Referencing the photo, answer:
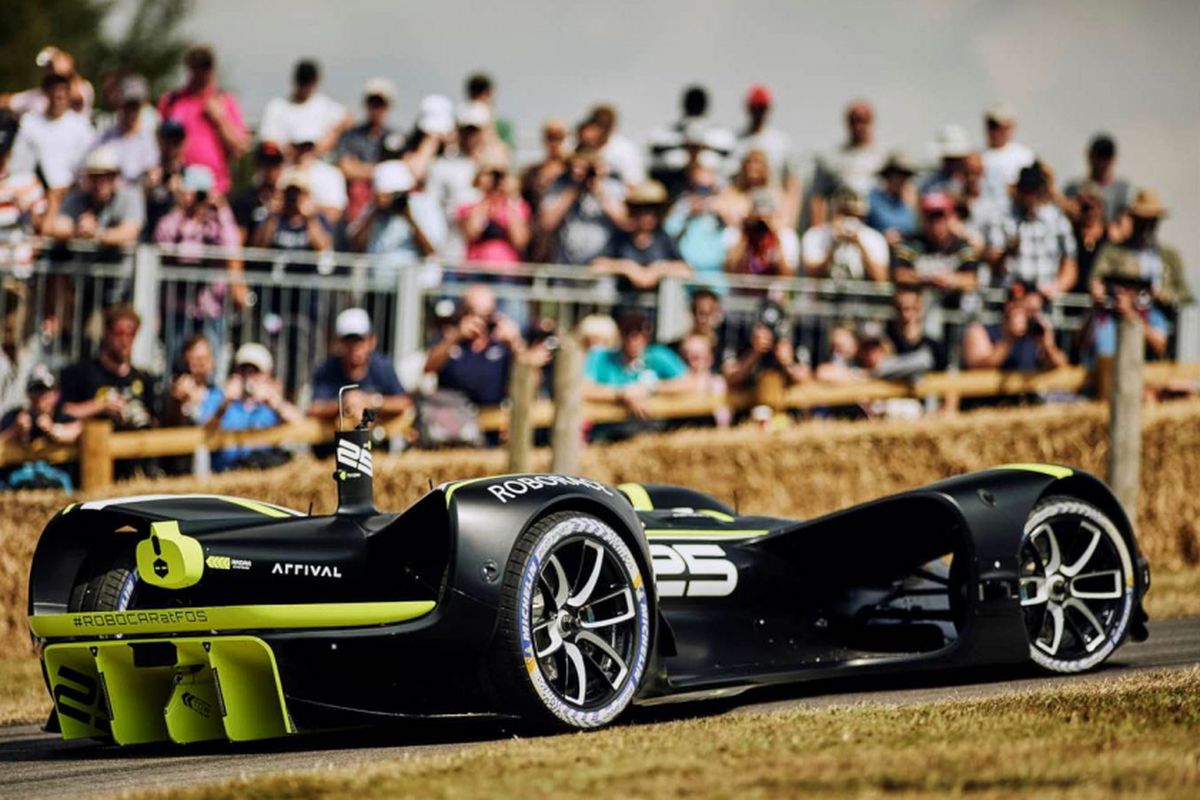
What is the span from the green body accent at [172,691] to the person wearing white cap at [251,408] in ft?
17.3

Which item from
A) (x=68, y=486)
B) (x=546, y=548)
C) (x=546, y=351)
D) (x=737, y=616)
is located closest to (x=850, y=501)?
(x=546, y=351)

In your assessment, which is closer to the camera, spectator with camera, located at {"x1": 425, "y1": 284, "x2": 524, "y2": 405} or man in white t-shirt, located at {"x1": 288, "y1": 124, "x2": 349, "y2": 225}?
spectator with camera, located at {"x1": 425, "y1": 284, "x2": 524, "y2": 405}

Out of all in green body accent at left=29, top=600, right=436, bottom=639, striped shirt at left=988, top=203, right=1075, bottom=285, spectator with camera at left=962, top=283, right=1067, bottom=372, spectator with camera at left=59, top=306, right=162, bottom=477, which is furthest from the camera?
striped shirt at left=988, top=203, right=1075, bottom=285

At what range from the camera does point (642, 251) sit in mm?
15102

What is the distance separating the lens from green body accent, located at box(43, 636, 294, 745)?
279 inches

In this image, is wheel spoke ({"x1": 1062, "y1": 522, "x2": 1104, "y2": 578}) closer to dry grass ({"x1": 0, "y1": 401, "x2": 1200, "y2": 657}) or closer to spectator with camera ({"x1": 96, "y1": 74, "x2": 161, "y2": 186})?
dry grass ({"x1": 0, "y1": 401, "x2": 1200, "y2": 657})

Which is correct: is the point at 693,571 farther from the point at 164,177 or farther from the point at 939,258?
the point at 939,258

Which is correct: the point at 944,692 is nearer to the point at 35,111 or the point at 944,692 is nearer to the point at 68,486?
the point at 68,486

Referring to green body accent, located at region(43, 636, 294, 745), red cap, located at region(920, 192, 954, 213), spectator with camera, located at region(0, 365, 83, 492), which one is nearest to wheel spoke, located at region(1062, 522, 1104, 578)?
green body accent, located at region(43, 636, 294, 745)

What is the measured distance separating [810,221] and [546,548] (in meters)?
9.92

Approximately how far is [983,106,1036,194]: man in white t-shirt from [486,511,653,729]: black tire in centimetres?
1007

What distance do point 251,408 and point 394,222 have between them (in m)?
2.35

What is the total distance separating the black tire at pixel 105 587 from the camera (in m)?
7.54

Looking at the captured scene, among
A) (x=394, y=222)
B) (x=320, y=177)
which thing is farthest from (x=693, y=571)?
(x=320, y=177)
